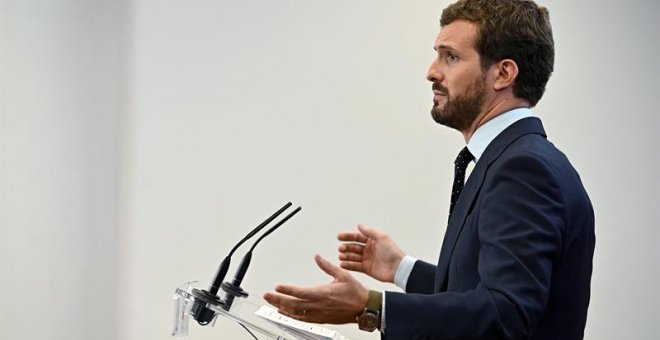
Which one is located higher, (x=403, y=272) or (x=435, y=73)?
(x=435, y=73)

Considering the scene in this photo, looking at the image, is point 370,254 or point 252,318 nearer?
point 252,318

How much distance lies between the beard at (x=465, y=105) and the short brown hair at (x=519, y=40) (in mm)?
46

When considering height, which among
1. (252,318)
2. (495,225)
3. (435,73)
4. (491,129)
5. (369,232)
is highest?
(435,73)

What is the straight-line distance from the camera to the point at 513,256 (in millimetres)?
1226

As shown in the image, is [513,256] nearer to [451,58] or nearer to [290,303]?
[290,303]

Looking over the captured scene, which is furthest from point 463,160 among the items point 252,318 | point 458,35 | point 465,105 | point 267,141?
point 267,141

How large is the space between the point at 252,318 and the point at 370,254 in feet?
1.50

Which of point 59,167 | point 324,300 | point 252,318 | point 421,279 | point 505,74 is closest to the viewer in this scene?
point 324,300

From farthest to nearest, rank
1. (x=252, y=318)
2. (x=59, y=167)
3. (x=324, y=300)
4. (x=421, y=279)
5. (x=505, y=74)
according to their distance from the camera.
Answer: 1. (x=59, y=167)
2. (x=421, y=279)
3. (x=505, y=74)
4. (x=252, y=318)
5. (x=324, y=300)

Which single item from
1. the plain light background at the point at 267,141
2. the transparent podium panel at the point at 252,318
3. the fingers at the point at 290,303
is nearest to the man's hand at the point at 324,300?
the fingers at the point at 290,303

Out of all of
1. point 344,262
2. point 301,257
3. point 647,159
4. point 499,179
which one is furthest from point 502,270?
point 647,159

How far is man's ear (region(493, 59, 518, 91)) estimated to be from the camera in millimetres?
1528

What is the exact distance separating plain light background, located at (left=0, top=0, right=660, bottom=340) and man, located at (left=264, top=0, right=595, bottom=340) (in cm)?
114

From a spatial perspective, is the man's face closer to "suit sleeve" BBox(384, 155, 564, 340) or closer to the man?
the man
